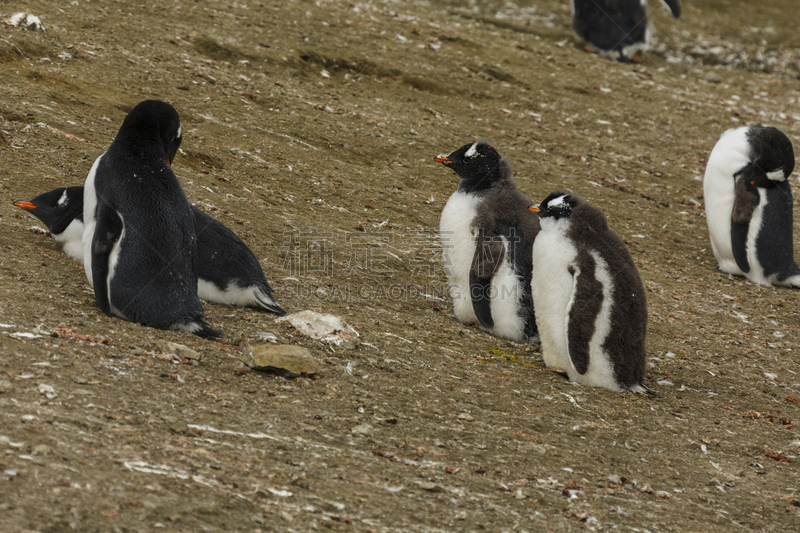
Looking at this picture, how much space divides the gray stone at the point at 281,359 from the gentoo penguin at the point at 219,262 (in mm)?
727

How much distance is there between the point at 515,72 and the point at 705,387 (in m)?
6.37

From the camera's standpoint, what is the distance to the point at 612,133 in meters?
8.97

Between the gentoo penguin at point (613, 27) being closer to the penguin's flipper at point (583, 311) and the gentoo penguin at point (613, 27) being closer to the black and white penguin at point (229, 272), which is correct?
the penguin's flipper at point (583, 311)

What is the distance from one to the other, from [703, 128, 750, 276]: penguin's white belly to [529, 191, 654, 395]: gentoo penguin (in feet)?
11.5

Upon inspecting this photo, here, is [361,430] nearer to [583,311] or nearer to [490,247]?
[583,311]

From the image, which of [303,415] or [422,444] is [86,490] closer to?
[303,415]

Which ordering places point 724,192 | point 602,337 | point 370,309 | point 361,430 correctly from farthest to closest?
1. point 724,192
2. point 370,309
3. point 602,337
4. point 361,430

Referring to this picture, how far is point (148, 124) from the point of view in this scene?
393 centimetres

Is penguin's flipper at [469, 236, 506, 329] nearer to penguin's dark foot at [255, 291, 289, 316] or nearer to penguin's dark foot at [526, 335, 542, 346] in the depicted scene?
penguin's dark foot at [526, 335, 542, 346]

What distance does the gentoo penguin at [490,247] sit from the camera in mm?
4551

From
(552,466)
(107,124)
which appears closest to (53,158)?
(107,124)

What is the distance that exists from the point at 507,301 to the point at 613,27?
28.4 ft

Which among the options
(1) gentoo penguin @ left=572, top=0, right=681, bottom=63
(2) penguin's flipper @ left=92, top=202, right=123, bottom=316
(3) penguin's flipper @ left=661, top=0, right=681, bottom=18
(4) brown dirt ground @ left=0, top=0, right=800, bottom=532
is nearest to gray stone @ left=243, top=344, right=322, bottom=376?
(4) brown dirt ground @ left=0, top=0, right=800, bottom=532

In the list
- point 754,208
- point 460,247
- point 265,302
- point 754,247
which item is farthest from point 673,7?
point 265,302
